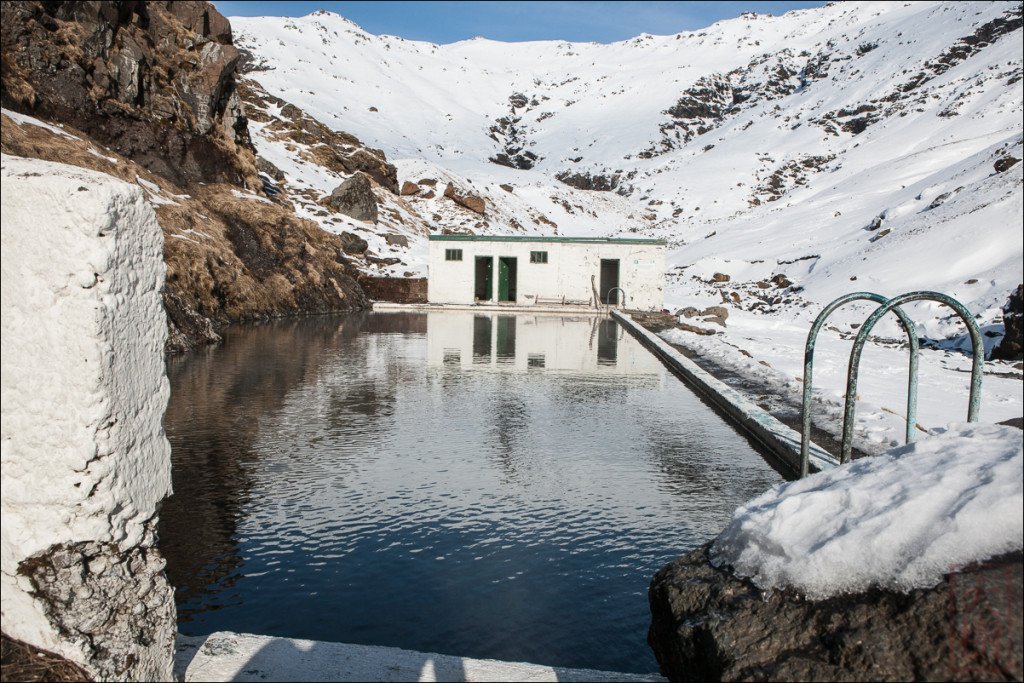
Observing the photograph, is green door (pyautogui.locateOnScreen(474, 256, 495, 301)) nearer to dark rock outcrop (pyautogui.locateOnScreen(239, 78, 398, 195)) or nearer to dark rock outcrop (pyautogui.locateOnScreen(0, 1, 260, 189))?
dark rock outcrop (pyautogui.locateOnScreen(0, 1, 260, 189))

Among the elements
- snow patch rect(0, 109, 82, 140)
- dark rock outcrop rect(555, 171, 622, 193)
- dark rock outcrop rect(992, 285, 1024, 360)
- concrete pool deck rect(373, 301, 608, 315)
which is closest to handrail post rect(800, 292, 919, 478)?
dark rock outcrop rect(992, 285, 1024, 360)

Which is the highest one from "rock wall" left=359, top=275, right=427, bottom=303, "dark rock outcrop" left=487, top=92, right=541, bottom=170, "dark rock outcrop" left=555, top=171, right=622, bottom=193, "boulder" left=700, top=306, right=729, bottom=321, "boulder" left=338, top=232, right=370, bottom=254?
"dark rock outcrop" left=487, top=92, right=541, bottom=170

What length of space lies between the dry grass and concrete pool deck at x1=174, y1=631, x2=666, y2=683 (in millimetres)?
598

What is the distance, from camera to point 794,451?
24.8ft

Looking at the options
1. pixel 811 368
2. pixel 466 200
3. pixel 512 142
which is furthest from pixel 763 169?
pixel 811 368

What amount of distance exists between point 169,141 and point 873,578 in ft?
112

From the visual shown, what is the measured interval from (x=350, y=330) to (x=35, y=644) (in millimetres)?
19380

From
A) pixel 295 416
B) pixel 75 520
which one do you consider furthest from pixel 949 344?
pixel 75 520

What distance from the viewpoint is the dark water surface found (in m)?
4.50

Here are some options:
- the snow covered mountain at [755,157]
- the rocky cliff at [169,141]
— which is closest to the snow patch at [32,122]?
the rocky cliff at [169,141]

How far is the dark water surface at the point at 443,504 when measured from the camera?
14.8ft

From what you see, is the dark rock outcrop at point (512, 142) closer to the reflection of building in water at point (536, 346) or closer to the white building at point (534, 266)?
the white building at point (534, 266)

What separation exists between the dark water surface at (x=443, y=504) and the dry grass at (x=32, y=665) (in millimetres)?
1441

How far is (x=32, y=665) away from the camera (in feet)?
9.39
